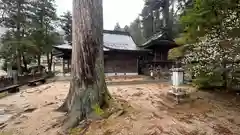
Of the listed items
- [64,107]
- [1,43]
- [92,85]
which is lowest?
[64,107]

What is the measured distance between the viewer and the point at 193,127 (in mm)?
3850

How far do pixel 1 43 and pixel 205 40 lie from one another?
18572mm

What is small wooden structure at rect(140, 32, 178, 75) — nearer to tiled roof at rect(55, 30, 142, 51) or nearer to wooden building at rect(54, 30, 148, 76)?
wooden building at rect(54, 30, 148, 76)

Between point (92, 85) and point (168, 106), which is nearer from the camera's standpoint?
point (92, 85)

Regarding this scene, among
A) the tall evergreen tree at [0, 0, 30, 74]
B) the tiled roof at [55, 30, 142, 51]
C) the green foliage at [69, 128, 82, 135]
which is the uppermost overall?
the tall evergreen tree at [0, 0, 30, 74]

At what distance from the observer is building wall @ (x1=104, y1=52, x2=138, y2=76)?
18.2 meters

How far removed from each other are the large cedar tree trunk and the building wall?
1353 cm

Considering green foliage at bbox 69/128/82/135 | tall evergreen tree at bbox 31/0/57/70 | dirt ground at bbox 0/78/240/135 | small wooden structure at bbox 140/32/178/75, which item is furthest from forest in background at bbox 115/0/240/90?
tall evergreen tree at bbox 31/0/57/70

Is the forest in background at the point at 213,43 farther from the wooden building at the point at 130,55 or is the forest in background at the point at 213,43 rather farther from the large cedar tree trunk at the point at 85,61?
the wooden building at the point at 130,55

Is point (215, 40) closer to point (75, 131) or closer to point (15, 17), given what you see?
point (75, 131)

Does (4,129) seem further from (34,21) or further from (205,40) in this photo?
(34,21)

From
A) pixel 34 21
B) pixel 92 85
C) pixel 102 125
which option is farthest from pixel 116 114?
pixel 34 21

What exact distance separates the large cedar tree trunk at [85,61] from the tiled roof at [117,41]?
13.3 meters

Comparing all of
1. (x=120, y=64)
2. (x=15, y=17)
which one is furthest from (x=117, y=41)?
(x=15, y=17)
